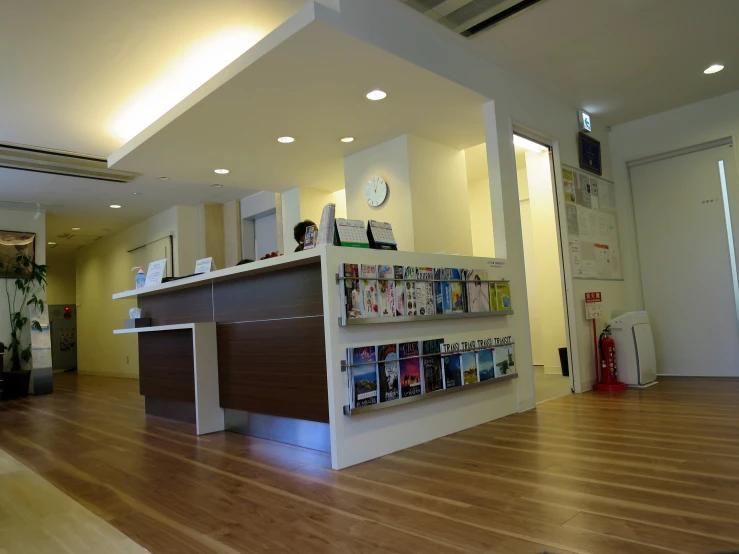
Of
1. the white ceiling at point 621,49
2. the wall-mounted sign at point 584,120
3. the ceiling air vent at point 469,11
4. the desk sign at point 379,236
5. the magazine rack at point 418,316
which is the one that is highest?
the white ceiling at point 621,49

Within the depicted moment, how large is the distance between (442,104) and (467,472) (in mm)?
3013

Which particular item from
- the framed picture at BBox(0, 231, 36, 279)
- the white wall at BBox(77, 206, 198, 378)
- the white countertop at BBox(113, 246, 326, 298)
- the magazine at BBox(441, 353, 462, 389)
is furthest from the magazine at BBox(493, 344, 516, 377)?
the framed picture at BBox(0, 231, 36, 279)

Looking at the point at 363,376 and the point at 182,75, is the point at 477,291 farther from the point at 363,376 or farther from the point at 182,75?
the point at 182,75

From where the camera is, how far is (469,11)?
3723mm

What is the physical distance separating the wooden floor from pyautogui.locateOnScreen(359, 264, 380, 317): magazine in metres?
0.83

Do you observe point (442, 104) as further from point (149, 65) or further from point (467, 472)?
point (467, 472)

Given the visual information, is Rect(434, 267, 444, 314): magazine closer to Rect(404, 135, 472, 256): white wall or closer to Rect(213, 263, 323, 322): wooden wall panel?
Rect(213, 263, 323, 322): wooden wall panel

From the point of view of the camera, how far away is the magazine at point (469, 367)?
11.7ft

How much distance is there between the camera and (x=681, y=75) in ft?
16.5

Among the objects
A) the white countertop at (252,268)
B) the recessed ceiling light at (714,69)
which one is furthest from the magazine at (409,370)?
the recessed ceiling light at (714,69)

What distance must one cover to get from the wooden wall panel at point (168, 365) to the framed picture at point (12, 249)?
4.21m

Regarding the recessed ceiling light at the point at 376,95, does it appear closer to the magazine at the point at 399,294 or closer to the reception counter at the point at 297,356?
the reception counter at the point at 297,356

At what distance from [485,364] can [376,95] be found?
223cm

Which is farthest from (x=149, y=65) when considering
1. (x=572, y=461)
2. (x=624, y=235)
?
(x=624, y=235)
